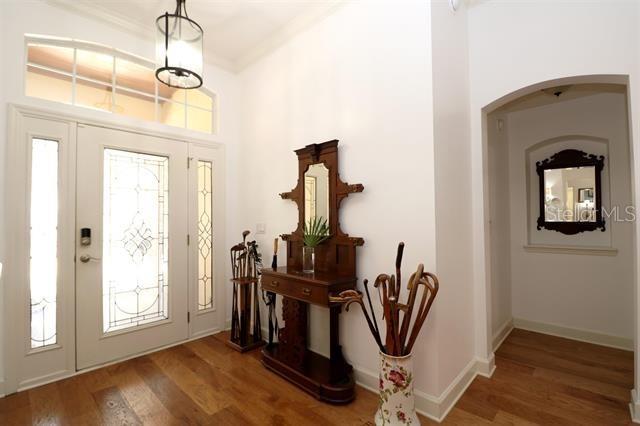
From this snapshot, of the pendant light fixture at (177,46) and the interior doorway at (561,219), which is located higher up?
the pendant light fixture at (177,46)

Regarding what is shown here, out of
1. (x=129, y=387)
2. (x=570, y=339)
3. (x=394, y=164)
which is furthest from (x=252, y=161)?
(x=570, y=339)

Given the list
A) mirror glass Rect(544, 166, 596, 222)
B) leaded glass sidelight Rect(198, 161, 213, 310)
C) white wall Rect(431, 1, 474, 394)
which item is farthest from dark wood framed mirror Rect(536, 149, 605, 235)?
leaded glass sidelight Rect(198, 161, 213, 310)

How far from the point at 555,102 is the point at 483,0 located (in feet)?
5.60

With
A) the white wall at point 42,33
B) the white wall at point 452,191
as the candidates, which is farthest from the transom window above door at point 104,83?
the white wall at point 452,191

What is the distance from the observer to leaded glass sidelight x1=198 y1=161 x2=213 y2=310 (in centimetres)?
338

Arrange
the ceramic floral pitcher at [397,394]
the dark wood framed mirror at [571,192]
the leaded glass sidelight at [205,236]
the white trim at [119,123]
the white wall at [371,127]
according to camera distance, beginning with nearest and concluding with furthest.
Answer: the ceramic floral pitcher at [397,394] → the white wall at [371,127] → the white trim at [119,123] → the dark wood framed mirror at [571,192] → the leaded glass sidelight at [205,236]

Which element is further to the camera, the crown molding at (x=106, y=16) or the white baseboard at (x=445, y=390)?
the crown molding at (x=106, y=16)

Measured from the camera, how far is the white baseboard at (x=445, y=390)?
196 cm

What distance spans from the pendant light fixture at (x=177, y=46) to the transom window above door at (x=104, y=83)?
1379 millimetres

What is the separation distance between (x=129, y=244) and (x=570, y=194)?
4829 millimetres

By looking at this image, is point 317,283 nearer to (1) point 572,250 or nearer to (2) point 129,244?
(2) point 129,244

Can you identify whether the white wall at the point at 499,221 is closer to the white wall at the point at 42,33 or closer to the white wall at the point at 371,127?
the white wall at the point at 371,127

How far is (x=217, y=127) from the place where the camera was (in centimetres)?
356

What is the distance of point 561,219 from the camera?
11.3ft
